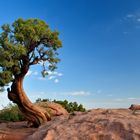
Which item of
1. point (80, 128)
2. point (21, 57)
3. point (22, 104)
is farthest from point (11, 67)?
point (80, 128)

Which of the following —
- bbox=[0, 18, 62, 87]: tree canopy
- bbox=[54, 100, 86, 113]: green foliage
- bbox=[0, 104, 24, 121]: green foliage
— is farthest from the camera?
bbox=[54, 100, 86, 113]: green foliage

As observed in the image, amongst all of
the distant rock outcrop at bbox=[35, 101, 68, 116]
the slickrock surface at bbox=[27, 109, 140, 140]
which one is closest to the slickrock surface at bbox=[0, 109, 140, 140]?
the slickrock surface at bbox=[27, 109, 140, 140]

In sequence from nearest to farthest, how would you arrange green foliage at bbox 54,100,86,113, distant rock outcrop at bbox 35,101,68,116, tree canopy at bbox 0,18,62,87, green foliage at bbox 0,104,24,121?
tree canopy at bbox 0,18,62,87 < distant rock outcrop at bbox 35,101,68,116 < green foliage at bbox 0,104,24,121 < green foliage at bbox 54,100,86,113

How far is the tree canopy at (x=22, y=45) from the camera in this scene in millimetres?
19484

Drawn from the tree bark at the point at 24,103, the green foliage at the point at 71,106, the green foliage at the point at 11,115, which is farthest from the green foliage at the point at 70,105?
the tree bark at the point at 24,103

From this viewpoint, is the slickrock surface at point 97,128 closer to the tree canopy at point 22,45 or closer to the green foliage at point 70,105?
the tree canopy at point 22,45

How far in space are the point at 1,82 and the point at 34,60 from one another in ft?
7.93

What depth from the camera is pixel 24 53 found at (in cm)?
1938

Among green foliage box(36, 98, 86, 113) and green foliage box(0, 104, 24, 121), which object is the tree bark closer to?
green foliage box(0, 104, 24, 121)

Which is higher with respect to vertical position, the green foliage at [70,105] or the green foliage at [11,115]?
the green foliage at [70,105]

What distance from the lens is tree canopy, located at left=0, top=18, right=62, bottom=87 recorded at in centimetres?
1948

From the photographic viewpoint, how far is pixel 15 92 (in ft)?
68.0

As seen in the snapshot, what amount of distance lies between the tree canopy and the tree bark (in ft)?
1.66

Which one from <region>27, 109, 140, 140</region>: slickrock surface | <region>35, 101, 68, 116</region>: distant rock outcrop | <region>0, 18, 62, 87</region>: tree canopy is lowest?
→ <region>27, 109, 140, 140</region>: slickrock surface
